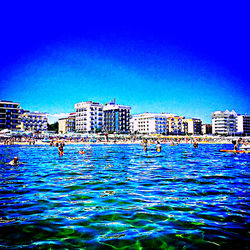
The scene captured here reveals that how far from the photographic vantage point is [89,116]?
510 ft

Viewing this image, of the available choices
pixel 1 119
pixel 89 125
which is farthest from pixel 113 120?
pixel 1 119

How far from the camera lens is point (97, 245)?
6113mm

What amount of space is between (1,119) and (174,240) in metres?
126

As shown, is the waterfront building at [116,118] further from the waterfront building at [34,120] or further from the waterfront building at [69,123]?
the waterfront building at [34,120]

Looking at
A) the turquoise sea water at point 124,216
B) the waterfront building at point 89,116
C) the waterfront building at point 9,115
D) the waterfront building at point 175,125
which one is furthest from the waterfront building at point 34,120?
the turquoise sea water at point 124,216

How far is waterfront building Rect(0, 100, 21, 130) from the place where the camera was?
118 meters

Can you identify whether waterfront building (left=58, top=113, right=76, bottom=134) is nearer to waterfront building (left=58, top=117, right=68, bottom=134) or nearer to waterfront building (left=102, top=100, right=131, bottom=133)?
waterfront building (left=58, top=117, right=68, bottom=134)

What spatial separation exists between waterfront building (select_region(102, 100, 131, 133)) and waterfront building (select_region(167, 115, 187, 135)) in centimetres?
3910

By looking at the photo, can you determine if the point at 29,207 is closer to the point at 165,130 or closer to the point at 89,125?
the point at 89,125

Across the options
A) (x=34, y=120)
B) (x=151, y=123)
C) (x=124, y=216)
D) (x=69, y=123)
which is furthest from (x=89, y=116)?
(x=124, y=216)

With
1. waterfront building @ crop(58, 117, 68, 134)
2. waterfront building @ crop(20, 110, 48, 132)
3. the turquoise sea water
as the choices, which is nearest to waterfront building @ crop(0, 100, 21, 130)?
waterfront building @ crop(20, 110, 48, 132)

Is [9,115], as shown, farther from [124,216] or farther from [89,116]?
[124,216]

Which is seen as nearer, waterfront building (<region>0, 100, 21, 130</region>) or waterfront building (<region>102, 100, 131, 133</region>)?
waterfront building (<region>0, 100, 21, 130</region>)

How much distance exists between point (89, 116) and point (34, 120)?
45.0 meters
